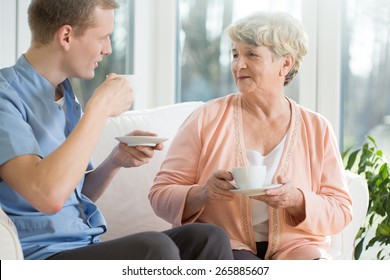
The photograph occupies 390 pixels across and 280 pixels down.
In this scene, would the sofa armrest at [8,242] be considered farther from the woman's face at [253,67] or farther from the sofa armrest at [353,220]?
the sofa armrest at [353,220]

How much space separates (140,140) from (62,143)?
27cm

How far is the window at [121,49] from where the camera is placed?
142 inches

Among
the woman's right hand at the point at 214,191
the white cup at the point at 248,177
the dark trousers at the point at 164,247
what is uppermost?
the white cup at the point at 248,177

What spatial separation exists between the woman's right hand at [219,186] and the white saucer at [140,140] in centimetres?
19

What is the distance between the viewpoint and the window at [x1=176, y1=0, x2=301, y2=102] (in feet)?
11.5

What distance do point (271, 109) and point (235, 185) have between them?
332mm

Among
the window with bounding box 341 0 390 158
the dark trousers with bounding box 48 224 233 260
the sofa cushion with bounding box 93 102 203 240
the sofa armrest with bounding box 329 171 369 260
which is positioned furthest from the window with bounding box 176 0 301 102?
the dark trousers with bounding box 48 224 233 260

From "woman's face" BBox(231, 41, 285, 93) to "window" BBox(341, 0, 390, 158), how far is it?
1240 millimetres

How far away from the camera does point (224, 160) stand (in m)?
2.15

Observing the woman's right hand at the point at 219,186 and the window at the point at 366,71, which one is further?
the window at the point at 366,71

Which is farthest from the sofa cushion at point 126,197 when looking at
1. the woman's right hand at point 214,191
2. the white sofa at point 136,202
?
the woman's right hand at point 214,191

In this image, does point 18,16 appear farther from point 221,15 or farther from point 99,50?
point 99,50

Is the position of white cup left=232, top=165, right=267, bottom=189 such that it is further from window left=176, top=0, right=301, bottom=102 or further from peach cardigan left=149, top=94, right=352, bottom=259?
window left=176, top=0, right=301, bottom=102

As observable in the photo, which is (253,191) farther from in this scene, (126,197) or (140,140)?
(126,197)
